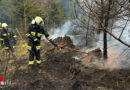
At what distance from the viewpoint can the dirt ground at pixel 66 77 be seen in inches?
155

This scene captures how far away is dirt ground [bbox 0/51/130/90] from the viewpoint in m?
3.93

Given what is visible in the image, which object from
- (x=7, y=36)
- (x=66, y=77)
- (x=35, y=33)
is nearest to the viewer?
(x=66, y=77)

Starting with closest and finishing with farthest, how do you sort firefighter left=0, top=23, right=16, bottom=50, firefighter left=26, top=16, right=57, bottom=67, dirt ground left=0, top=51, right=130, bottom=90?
dirt ground left=0, top=51, right=130, bottom=90, firefighter left=26, top=16, right=57, bottom=67, firefighter left=0, top=23, right=16, bottom=50

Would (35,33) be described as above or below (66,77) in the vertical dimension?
above

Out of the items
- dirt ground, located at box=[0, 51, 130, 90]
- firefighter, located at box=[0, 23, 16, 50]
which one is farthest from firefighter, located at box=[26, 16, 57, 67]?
firefighter, located at box=[0, 23, 16, 50]

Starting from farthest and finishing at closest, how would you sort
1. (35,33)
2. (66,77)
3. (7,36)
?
(7,36) → (35,33) → (66,77)

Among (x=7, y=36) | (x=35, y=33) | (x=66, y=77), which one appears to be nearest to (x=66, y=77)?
(x=66, y=77)

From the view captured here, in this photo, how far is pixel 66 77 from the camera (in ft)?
15.6

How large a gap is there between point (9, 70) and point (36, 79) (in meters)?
1.80

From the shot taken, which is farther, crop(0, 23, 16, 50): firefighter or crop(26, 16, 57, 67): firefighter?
crop(0, 23, 16, 50): firefighter

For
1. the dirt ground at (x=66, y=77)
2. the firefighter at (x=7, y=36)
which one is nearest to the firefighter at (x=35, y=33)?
the dirt ground at (x=66, y=77)

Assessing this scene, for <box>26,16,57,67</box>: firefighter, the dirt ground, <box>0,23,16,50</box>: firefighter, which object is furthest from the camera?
<box>0,23,16,50</box>: firefighter

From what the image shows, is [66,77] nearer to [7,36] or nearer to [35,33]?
[35,33]

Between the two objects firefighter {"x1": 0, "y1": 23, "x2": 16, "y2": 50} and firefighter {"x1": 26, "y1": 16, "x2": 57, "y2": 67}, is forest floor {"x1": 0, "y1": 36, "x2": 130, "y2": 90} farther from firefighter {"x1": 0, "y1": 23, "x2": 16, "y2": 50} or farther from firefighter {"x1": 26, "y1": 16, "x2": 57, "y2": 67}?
firefighter {"x1": 0, "y1": 23, "x2": 16, "y2": 50}
